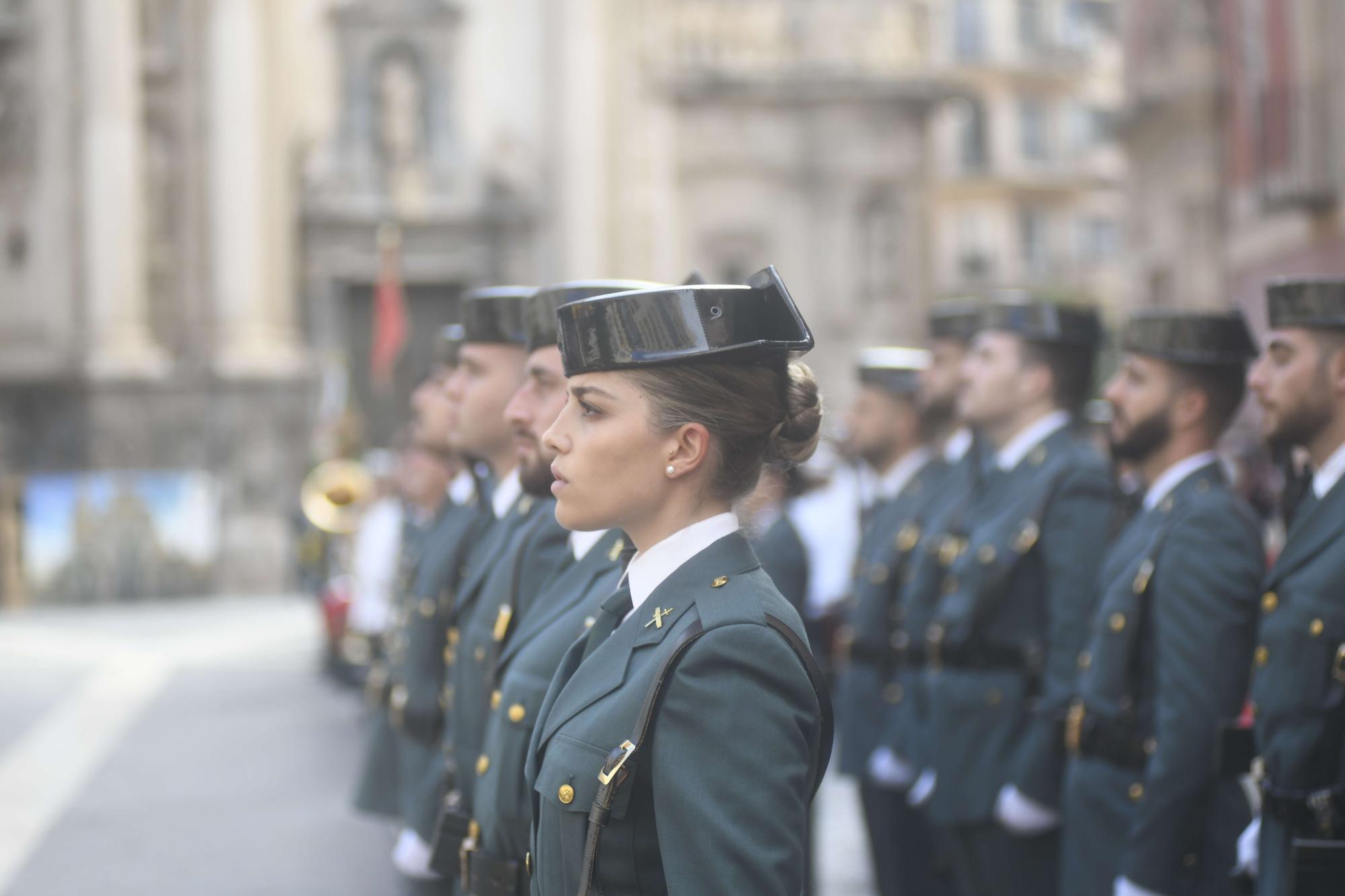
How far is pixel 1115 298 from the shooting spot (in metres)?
53.8

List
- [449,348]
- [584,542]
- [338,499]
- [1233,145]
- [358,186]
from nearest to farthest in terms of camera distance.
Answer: [584,542] → [449,348] → [338,499] → [1233,145] → [358,186]

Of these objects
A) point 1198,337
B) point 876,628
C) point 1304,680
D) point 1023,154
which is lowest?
point 876,628

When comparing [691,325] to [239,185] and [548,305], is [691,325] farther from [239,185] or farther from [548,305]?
[239,185]

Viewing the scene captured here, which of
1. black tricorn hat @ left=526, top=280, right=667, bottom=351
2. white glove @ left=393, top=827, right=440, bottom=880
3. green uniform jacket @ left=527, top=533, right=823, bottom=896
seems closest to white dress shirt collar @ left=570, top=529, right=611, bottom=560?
black tricorn hat @ left=526, top=280, right=667, bottom=351

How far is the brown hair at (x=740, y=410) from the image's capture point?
9.05 feet

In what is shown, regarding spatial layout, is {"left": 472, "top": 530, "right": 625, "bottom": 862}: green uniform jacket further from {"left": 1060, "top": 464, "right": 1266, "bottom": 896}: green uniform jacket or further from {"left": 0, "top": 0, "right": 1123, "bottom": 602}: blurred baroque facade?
{"left": 0, "top": 0, "right": 1123, "bottom": 602}: blurred baroque facade

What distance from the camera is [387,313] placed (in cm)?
2533

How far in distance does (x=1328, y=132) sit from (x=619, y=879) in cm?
1243

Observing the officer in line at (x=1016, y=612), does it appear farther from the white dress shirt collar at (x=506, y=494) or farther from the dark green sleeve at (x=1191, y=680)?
the white dress shirt collar at (x=506, y=494)

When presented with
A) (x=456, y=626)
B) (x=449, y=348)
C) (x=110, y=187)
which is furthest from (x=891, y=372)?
(x=110, y=187)

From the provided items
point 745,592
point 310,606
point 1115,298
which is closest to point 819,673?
point 745,592

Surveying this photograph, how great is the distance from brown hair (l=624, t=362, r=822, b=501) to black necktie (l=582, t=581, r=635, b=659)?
25 cm

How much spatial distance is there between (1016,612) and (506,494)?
6.34 ft

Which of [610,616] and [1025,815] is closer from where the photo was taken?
[610,616]
